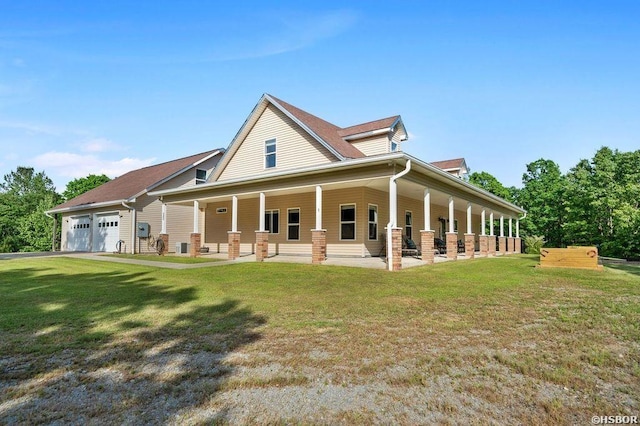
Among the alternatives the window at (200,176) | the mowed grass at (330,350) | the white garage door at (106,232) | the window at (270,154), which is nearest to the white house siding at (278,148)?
the window at (270,154)

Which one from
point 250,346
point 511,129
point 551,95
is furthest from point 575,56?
point 250,346

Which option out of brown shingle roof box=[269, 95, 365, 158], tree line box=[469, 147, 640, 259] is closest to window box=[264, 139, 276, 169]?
brown shingle roof box=[269, 95, 365, 158]

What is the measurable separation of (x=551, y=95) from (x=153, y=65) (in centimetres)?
1606

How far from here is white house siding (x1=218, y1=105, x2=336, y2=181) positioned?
1556cm

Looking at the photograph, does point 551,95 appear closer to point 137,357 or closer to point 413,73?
point 413,73

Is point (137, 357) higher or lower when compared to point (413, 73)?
lower

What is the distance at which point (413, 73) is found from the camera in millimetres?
14000

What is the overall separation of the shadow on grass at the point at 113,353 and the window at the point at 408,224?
44.1ft

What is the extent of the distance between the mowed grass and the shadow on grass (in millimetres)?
18

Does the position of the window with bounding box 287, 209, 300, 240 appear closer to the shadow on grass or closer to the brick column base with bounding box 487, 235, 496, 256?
the shadow on grass

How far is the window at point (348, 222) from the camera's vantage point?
50.3ft

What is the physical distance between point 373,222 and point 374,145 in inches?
153

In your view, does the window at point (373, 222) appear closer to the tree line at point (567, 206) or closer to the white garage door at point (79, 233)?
the tree line at point (567, 206)

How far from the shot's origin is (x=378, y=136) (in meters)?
16.8
